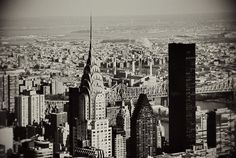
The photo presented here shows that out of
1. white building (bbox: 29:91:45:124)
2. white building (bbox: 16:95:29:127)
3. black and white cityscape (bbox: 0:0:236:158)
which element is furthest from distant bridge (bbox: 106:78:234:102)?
white building (bbox: 16:95:29:127)

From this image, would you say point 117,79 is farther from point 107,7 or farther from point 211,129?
point 211,129

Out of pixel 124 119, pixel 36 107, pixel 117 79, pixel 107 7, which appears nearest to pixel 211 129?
pixel 124 119

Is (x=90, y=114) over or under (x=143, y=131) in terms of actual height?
over

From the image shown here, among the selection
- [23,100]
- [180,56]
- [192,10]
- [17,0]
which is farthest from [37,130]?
[192,10]

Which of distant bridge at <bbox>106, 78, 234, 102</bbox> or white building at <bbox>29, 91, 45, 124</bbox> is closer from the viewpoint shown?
white building at <bbox>29, 91, 45, 124</bbox>

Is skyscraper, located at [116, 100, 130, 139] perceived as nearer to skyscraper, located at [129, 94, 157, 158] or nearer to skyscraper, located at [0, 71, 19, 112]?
skyscraper, located at [129, 94, 157, 158]
